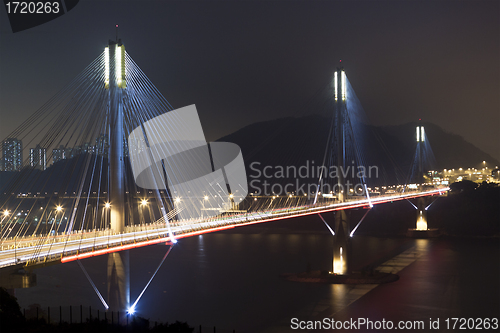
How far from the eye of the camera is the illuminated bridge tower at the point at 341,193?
19.1 meters

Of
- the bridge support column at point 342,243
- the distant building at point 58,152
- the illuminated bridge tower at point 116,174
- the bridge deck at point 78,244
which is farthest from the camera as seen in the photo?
the bridge support column at point 342,243

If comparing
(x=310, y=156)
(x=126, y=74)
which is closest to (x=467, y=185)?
(x=310, y=156)

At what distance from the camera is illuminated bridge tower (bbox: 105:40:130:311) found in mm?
10664

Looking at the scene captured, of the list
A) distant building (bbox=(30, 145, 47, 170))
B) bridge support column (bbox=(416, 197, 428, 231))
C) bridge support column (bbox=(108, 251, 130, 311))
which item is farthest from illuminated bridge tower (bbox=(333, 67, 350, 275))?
bridge support column (bbox=(416, 197, 428, 231))

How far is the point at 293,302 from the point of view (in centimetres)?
1584

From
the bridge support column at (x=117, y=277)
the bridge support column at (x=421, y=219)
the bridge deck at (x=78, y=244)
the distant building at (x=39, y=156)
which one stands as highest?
the distant building at (x=39, y=156)

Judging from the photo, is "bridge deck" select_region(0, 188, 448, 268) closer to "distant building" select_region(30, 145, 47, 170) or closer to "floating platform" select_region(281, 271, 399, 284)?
"distant building" select_region(30, 145, 47, 170)

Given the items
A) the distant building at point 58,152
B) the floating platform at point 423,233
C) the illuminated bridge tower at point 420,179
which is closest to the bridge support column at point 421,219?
the illuminated bridge tower at point 420,179

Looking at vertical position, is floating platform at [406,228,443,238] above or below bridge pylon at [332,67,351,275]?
below

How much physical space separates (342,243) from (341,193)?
217 centimetres

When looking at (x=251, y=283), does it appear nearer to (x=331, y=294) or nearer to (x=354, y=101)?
(x=331, y=294)

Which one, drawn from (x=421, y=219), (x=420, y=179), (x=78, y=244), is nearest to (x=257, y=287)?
(x=78, y=244)

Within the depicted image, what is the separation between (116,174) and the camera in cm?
1082

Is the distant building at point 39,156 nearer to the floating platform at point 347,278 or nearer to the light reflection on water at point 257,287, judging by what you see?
the light reflection on water at point 257,287
